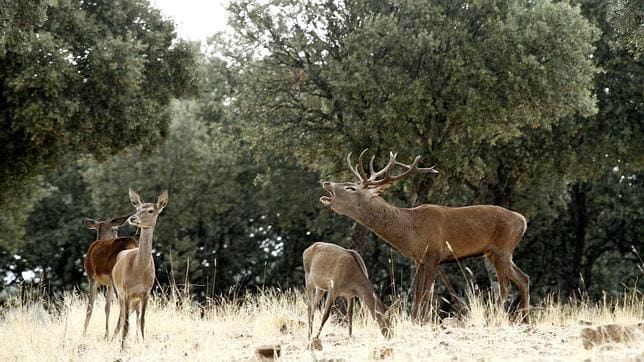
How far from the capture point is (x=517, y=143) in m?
23.7

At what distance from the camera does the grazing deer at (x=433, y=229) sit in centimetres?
1092

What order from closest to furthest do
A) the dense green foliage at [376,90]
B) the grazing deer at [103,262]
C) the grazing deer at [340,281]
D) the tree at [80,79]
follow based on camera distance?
the grazing deer at [340,281], the grazing deer at [103,262], the tree at [80,79], the dense green foliage at [376,90]

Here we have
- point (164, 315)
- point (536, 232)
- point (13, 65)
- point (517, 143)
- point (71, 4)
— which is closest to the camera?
point (164, 315)

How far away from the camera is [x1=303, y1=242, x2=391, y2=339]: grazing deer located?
938cm

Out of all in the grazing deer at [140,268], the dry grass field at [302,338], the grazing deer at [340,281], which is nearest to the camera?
the dry grass field at [302,338]

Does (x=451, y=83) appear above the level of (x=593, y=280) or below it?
above

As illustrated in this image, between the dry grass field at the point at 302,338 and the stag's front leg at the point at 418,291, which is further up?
the stag's front leg at the point at 418,291

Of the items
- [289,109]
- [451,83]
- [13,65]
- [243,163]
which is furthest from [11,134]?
[243,163]

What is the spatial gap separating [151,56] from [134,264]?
11.8 meters

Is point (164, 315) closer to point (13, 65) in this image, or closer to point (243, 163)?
point (13, 65)

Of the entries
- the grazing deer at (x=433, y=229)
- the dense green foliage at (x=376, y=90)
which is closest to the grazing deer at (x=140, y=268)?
the grazing deer at (x=433, y=229)

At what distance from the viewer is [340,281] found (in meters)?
9.55

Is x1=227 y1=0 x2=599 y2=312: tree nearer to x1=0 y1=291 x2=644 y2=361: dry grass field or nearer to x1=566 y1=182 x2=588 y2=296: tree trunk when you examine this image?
x1=0 y1=291 x2=644 y2=361: dry grass field

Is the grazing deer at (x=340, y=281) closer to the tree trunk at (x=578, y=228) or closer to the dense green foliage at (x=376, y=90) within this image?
the dense green foliage at (x=376, y=90)
